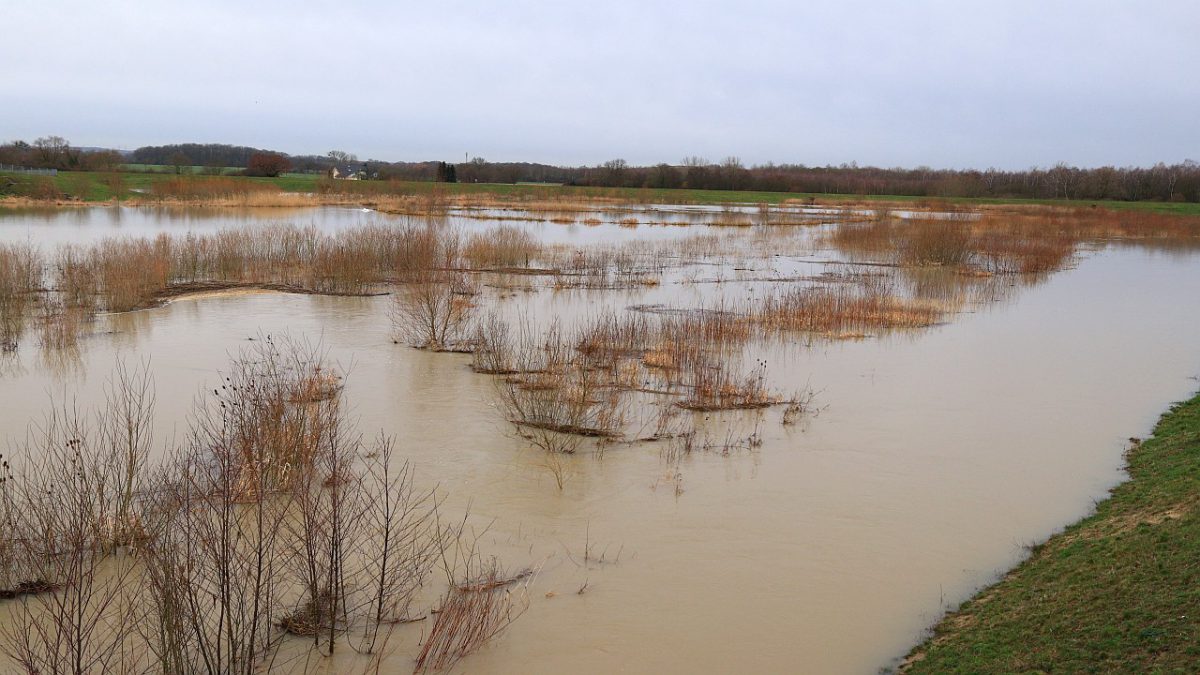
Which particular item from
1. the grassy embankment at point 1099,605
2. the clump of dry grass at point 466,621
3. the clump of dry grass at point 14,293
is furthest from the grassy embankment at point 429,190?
the grassy embankment at point 1099,605

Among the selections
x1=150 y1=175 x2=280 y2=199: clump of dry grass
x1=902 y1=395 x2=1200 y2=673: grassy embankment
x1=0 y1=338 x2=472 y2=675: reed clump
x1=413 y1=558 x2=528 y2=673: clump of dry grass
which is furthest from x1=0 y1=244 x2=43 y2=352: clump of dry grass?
x1=150 y1=175 x2=280 y2=199: clump of dry grass

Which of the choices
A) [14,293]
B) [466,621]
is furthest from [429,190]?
[466,621]

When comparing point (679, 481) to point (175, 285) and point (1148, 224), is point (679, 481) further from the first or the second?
point (1148, 224)

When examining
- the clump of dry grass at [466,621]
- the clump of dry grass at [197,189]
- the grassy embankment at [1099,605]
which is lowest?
the clump of dry grass at [466,621]

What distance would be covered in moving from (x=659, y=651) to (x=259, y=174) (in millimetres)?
86166

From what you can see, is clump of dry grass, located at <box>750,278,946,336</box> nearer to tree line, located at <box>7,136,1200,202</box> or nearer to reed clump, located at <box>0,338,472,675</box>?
reed clump, located at <box>0,338,472,675</box>

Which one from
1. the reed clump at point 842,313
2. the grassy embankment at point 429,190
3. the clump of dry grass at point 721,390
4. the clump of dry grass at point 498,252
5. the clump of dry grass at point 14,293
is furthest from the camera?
the grassy embankment at point 429,190

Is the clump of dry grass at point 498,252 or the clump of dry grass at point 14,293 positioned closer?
the clump of dry grass at point 14,293

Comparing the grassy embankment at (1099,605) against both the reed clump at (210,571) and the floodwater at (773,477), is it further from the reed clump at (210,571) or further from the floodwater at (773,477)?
the reed clump at (210,571)

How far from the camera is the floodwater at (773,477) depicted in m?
6.18

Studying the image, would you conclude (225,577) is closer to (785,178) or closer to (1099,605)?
(1099,605)

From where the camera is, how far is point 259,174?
84.5 m

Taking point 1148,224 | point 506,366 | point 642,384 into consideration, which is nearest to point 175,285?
point 506,366

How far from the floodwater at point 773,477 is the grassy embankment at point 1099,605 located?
37 cm
